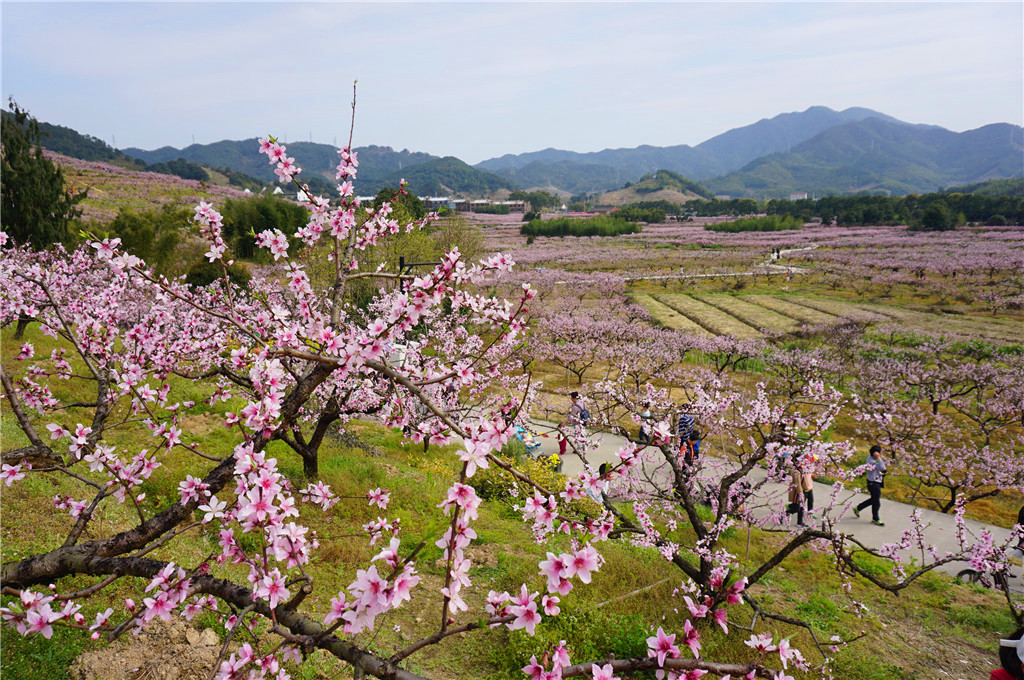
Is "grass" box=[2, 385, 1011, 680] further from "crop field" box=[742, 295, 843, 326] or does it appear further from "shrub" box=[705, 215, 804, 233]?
"shrub" box=[705, 215, 804, 233]

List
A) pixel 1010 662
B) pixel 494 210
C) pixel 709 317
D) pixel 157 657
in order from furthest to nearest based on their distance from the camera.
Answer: pixel 494 210, pixel 709 317, pixel 157 657, pixel 1010 662

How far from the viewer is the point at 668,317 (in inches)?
1184

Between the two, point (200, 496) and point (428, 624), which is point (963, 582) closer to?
point (428, 624)

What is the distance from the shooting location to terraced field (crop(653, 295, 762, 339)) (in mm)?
26703

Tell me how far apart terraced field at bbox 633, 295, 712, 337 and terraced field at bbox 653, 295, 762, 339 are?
0.41 m

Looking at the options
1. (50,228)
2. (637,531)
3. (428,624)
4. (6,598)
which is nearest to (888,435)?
(637,531)

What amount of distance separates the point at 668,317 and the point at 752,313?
19.9 ft

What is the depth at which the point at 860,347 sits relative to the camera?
2228cm

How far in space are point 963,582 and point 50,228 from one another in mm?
27130

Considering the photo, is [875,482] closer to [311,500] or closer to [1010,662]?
[1010,662]

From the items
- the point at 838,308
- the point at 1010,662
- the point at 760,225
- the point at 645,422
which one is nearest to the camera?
the point at 1010,662

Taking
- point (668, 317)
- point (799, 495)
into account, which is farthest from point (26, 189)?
point (668, 317)

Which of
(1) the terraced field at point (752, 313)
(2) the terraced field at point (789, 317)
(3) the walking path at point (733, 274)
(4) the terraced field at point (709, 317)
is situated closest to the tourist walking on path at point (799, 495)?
(4) the terraced field at point (709, 317)

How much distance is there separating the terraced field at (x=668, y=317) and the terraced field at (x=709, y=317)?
41 cm
